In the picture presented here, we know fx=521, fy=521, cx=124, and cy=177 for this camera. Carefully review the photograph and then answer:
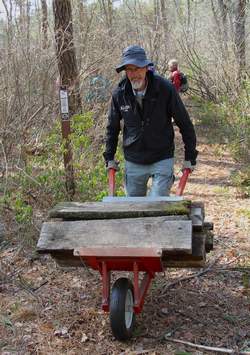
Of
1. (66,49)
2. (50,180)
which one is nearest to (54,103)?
(66,49)

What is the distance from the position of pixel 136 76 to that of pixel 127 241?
138 cm

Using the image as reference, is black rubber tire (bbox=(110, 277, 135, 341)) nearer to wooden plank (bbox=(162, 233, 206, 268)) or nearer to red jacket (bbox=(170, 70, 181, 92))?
wooden plank (bbox=(162, 233, 206, 268))

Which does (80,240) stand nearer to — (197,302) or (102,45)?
(197,302)

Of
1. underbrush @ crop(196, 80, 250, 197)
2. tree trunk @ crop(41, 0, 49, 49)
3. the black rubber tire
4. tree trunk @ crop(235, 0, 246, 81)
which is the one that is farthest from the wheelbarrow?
tree trunk @ crop(235, 0, 246, 81)

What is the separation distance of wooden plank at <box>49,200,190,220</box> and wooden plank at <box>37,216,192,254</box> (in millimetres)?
70

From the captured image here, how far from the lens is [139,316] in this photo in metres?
4.08

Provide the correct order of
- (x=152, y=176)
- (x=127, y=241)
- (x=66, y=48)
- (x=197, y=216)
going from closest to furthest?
(x=127, y=241) < (x=197, y=216) < (x=152, y=176) < (x=66, y=48)

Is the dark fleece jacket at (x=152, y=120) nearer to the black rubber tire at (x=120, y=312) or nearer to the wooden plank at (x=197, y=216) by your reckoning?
the wooden plank at (x=197, y=216)

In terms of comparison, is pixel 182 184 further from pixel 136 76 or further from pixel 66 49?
pixel 66 49

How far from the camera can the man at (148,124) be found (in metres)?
4.14

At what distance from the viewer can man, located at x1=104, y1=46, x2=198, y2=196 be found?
414 centimetres

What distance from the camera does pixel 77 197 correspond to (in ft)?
19.4

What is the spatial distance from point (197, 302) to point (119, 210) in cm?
125

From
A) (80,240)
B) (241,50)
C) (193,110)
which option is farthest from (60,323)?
(193,110)
